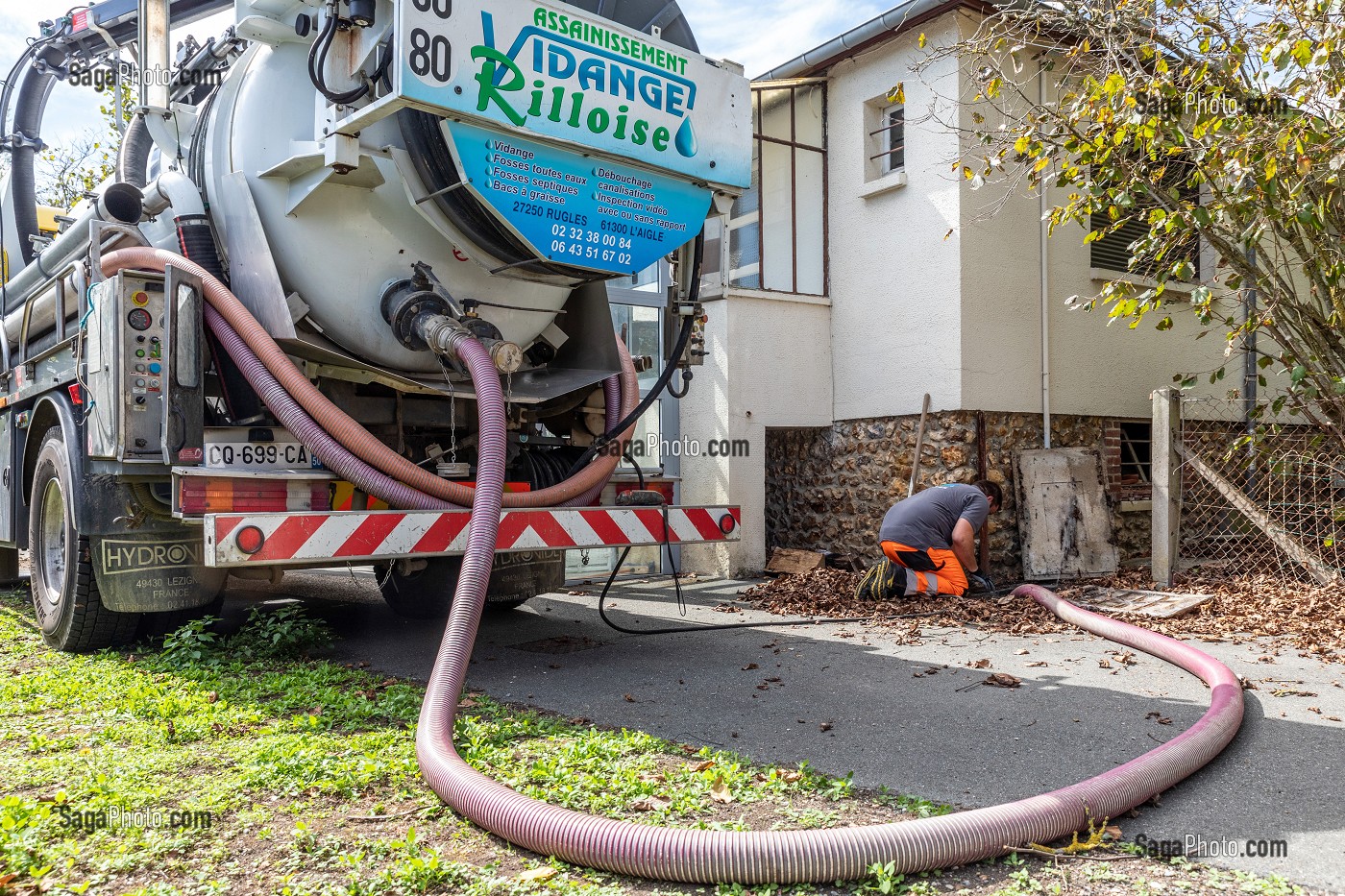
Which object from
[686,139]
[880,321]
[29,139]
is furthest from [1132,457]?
[29,139]

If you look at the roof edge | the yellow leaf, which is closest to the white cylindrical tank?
the yellow leaf

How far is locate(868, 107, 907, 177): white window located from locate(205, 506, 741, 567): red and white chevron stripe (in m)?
5.20

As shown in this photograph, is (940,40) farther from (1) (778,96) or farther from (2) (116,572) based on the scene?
(2) (116,572)

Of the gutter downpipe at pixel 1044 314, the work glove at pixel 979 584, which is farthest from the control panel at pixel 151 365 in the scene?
the gutter downpipe at pixel 1044 314

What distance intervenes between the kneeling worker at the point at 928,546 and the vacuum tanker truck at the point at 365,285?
219 centimetres

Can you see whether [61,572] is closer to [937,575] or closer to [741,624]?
[741,624]

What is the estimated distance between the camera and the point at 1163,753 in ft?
10.1

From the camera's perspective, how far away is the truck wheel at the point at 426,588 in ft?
20.8

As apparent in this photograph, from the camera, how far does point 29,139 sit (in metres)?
8.67

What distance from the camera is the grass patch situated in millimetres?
2412

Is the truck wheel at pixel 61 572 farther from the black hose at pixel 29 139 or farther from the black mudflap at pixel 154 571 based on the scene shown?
the black hose at pixel 29 139

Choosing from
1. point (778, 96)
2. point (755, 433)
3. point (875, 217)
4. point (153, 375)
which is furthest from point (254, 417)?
point (778, 96)

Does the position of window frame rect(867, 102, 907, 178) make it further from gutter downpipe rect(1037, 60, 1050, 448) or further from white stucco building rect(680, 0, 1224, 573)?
gutter downpipe rect(1037, 60, 1050, 448)

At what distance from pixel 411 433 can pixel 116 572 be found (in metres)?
1.54
